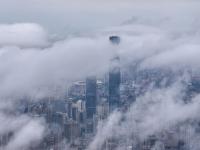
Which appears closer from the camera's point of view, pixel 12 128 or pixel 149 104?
pixel 12 128

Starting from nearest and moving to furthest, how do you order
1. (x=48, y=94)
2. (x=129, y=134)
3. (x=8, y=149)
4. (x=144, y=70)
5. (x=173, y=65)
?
(x=8, y=149) → (x=129, y=134) → (x=48, y=94) → (x=144, y=70) → (x=173, y=65)

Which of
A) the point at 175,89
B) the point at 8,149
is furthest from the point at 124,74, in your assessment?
the point at 8,149

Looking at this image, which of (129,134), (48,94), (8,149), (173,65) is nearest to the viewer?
(8,149)

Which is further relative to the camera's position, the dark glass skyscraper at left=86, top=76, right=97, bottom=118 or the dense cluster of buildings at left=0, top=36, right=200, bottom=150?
the dark glass skyscraper at left=86, top=76, right=97, bottom=118

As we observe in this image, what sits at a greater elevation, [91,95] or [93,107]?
[91,95]

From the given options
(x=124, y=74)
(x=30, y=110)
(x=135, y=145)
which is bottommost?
(x=135, y=145)

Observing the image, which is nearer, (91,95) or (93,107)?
(93,107)

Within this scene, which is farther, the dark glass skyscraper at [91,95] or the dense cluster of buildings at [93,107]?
the dark glass skyscraper at [91,95]

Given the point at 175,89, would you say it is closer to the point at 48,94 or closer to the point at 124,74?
the point at 124,74
